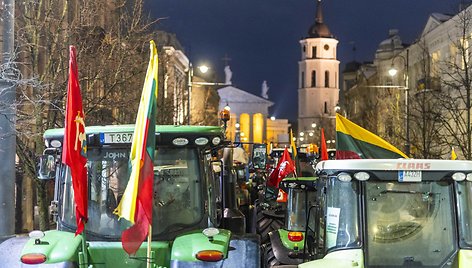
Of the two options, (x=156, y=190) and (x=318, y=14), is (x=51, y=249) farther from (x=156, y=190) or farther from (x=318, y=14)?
(x=318, y=14)

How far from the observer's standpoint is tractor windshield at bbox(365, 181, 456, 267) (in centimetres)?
596

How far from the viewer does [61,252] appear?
654cm

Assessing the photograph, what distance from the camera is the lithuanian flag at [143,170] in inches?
224

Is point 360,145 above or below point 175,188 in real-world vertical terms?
above

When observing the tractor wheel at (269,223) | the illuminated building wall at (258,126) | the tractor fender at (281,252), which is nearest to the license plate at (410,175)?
the tractor fender at (281,252)

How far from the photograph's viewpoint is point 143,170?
585 centimetres

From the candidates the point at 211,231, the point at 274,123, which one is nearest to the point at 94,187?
the point at 211,231

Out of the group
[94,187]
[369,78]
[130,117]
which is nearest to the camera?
[94,187]

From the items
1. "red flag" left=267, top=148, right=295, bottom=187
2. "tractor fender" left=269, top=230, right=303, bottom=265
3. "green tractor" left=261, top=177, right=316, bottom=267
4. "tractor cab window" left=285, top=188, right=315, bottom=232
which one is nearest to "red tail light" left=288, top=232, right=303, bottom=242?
"green tractor" left=261, top=177, right=316, bottom=267

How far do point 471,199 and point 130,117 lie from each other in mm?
17730

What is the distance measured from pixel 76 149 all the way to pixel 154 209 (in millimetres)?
1249

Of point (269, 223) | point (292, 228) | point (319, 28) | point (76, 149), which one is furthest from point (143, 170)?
point (319, 28)

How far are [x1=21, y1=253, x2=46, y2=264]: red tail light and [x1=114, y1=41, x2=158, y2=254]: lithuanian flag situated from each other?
3.31 feet

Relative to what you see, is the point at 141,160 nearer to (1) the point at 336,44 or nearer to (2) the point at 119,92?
(2) the point at 119,92
